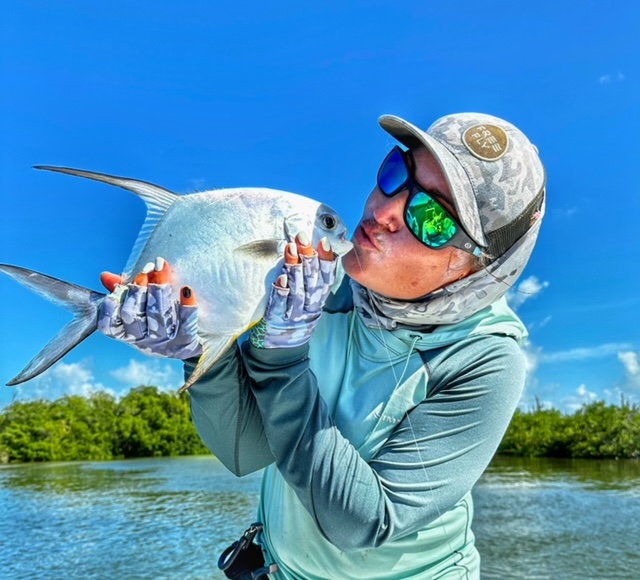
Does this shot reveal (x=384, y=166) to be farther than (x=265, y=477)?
No

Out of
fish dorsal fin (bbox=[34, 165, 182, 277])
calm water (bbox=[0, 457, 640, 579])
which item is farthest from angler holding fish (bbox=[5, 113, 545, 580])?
calm water (bbox=[0, 457, 640, 579])

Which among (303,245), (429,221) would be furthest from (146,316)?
(429,221)

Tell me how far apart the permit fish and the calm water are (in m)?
18.5

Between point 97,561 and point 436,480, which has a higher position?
point 436,480

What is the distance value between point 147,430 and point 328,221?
6587 centimetres

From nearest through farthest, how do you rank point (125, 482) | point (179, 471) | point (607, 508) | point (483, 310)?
point (483, 310) → point (607, 508) → point (125, 482) → point (179, 471)

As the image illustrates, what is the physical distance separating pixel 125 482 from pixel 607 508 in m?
26.3

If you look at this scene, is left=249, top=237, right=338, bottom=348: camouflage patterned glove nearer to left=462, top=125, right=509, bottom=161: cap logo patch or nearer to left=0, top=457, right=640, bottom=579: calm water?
left=462, top=125, right=509, bottom=161: cap logo patch

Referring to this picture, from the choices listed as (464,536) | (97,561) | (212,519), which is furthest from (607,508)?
(464,536)

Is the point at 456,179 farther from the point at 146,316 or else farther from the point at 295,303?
the point at 146,316

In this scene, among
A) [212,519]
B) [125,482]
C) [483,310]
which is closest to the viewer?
[483,310]

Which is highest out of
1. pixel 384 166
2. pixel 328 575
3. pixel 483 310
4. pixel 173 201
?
pixel 384 166

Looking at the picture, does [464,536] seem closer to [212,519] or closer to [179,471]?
[212,519]

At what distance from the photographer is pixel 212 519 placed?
25.9 metres
